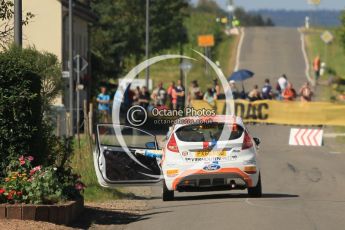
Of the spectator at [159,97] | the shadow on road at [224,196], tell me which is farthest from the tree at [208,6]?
the shadow on road at [224,196]

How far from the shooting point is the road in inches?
590

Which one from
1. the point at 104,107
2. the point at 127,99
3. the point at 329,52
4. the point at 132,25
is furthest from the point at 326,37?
the point at 329,52

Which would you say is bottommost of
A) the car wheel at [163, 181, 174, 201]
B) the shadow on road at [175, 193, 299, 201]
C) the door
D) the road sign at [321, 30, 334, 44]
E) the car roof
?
the shadow on road at [175, 193, 299, 201]

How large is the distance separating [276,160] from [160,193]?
374 inches

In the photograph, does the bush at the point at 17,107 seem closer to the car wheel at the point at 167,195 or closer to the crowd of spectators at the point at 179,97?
the car wheel at the point at 167,195

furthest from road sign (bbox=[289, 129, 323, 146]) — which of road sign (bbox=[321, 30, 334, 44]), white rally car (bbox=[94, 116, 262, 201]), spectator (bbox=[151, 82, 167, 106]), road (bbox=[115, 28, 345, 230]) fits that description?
road sign (bbox=[321, 30, 334, 44])

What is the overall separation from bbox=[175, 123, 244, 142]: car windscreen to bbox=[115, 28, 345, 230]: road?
118 cm

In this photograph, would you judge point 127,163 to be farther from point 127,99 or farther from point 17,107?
point 127,99

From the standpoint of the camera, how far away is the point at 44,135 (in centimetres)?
1681

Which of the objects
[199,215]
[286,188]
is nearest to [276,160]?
[286,188]

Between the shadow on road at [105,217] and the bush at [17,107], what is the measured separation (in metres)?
1.40

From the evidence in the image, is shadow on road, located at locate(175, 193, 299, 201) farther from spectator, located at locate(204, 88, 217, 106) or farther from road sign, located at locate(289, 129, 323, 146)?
spectator, located at locate(204, 88, 217, 106)

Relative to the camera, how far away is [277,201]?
18500mm

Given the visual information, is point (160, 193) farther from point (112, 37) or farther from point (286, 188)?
point (112, 37)
